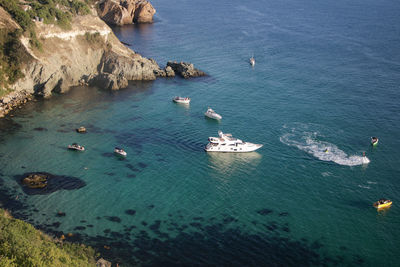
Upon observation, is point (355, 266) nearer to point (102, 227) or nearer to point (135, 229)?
point (135, 229)

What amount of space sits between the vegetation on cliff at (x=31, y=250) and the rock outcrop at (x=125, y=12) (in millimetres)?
152208

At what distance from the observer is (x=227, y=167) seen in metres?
75.8

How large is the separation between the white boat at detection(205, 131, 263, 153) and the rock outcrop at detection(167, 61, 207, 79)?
4723cm

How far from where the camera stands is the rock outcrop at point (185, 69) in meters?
123

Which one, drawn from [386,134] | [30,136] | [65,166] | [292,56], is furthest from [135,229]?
[292,56]

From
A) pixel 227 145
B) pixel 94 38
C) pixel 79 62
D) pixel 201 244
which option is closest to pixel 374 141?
pixel 227 145

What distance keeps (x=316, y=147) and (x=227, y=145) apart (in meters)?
19.5

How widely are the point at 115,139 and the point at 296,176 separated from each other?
126 feet

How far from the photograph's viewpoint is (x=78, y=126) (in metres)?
86.6

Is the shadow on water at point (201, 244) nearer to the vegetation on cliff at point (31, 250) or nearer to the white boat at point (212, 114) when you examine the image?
the vegetation on cliff at point (31, 250)

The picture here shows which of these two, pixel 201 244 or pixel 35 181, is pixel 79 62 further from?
pixel 201 244

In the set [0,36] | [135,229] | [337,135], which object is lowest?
[135,229]

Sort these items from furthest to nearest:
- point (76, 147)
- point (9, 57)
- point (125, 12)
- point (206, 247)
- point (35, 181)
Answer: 1. point (125, 12)
2. point (9, 57)
3. point (76, 147)
4. point (35, 181)
5. point (206, 247)

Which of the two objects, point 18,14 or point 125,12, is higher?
point 18,14
